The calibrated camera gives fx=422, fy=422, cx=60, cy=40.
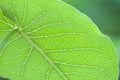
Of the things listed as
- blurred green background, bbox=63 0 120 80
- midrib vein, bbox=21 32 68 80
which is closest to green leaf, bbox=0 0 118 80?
midrib vein, bbox=21 32 68 80

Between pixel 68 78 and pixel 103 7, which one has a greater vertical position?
pixel 103 7

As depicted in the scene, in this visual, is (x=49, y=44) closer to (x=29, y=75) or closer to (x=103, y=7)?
(x=29, y=75)

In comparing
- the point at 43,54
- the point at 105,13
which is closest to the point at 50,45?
the point at 43,54

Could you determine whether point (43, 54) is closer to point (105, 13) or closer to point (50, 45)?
point (50, 45)

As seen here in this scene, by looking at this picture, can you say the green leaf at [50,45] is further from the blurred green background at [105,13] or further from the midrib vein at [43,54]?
the blurred green background at [105,13]

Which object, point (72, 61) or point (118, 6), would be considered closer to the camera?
point (72, 61)

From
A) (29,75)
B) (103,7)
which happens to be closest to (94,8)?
(103,7)

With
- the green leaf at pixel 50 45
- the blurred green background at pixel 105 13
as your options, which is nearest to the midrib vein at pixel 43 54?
the green leaf at pixel 50 45
